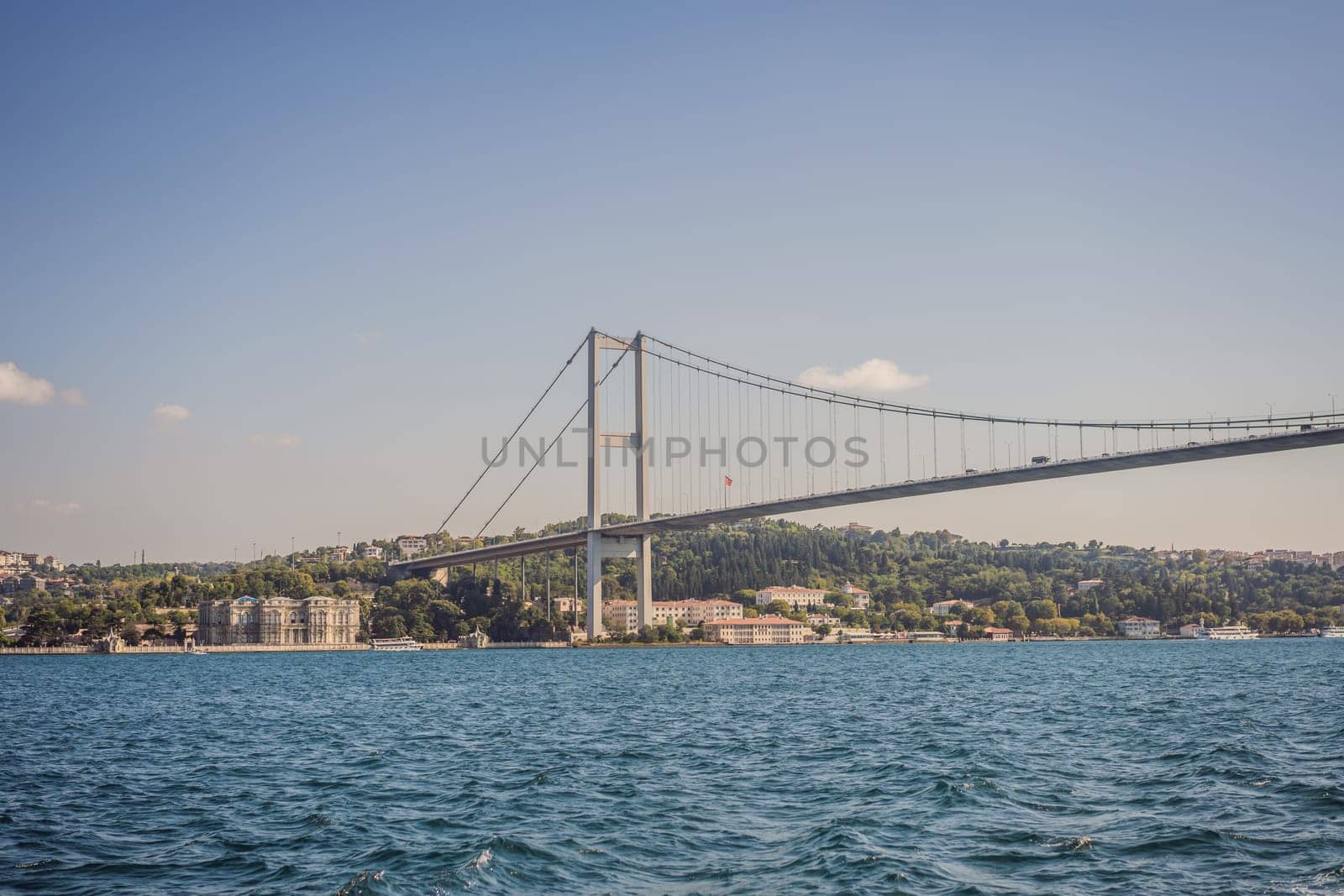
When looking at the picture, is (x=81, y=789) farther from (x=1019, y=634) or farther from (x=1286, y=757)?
(x=1019, y=634)

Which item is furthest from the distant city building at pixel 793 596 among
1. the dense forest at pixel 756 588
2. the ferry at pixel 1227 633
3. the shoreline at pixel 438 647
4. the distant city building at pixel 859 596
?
the ferry at pixel 1227 633

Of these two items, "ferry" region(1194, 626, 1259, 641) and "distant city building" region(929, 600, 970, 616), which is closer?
"ferry" region(1194, 626, 1259, 641)

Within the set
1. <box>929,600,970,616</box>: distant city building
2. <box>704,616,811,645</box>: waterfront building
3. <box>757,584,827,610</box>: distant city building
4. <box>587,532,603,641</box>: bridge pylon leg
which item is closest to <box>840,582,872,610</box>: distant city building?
<box>757,584,827,610</box>: distant city building

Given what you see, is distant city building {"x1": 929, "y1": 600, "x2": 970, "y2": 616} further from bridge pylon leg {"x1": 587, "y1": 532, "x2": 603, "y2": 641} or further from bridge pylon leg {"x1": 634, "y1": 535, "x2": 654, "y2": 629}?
bridge pylon leg {"x1": 634, "y1": 535, "x2": 654, "y2": 629}

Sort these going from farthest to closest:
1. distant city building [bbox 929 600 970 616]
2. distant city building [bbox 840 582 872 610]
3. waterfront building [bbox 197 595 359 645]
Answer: distant city building [bbox 929 600 970 616] < distant city building [bbox 840 582 872 610] < waterfront building [bbox 197 595 359 645]

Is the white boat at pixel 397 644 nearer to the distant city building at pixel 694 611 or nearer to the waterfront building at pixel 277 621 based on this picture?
the waterfront building at pixel 277 621
